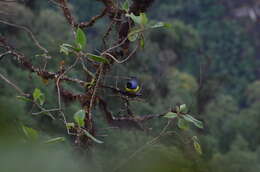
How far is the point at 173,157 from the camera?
56 centimetres

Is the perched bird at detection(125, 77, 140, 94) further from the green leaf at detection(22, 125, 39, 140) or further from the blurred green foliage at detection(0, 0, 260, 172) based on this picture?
the green leaf at detection(22, 125, 39, 140)

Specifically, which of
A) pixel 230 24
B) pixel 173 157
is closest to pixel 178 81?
pixel 230 24

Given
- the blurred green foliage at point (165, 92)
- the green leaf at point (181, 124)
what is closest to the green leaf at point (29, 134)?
the blurred green foliage at point (165, 92)

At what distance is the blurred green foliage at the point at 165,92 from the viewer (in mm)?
529

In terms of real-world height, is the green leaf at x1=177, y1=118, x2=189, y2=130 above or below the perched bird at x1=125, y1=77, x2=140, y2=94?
below

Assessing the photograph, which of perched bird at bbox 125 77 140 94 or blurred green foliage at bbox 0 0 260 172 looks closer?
blurred green foliage at bbox 0 0 260 172

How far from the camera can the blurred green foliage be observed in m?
0.53

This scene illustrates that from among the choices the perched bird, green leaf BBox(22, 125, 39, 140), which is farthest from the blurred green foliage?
the perched bird

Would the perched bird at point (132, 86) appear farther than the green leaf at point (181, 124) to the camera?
Yes

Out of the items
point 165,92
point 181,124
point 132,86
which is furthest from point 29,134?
point 165,92

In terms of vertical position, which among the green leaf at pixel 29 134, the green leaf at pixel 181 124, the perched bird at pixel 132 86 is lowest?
the green leaf at pixel 181 124

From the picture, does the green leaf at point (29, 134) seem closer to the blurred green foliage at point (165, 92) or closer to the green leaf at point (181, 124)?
the blurred green foliage at point (165, 92)

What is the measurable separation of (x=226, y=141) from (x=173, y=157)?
5568mm

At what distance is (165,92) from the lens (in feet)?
18.0
